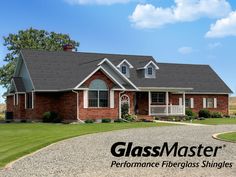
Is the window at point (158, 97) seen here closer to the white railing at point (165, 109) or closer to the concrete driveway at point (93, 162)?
the white railing at point (165, 109)

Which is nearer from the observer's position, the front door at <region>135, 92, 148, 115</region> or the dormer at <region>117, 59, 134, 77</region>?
the front door at <region>135, 92, 148, 115</region>

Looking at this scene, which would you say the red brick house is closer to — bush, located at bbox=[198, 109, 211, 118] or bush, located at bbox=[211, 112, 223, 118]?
bush, located at bbox=[198, 109, 211, 118]

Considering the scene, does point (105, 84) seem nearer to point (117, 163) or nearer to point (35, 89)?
point (35, 89)

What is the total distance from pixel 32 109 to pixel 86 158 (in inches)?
1094

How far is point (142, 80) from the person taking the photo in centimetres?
4912

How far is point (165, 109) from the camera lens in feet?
155

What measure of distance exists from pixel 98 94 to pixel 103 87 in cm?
79

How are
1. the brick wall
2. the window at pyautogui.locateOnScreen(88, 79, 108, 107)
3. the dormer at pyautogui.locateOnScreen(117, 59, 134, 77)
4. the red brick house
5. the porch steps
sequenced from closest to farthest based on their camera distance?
the window at pyautogui.locateOnScreen(88, 79, 108, 107) < the red brick house < the porch steps < the dormer at pyautogui.locateOnScreen(117, 59, 134, 77) < the brick wall

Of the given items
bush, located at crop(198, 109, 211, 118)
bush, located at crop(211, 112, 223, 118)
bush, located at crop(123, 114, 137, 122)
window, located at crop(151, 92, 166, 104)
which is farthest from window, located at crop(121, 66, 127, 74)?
bush, located at crop(211, 112, 223, 118)

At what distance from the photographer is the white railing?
46.9 metres

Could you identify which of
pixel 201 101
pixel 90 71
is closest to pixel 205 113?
pixel 201 101

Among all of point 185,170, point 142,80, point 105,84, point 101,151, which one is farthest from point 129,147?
point 142,80

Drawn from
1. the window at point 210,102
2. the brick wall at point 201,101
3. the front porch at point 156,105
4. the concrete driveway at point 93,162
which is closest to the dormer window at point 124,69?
the front porch at point 156,105

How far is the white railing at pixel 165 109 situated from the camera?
46875 millimetres
